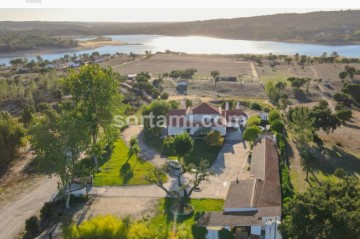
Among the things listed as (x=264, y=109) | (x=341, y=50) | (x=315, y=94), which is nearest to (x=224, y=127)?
(x=264, y=109)

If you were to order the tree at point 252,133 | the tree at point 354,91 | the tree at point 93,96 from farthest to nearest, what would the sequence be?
1. the tree at point 354,91
2. the tree at point 252,133
3. the tree at point 93,96

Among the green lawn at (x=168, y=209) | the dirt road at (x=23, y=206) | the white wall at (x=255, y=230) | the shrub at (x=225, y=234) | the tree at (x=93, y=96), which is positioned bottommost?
the dirt road at (x=23, y=206)

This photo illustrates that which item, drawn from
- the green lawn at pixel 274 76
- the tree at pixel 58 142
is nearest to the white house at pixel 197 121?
the tree at pixel 58 142

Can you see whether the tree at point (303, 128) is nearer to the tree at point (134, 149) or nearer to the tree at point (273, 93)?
the tree at point (134, 149)

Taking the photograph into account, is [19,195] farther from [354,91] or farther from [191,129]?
[354,91]

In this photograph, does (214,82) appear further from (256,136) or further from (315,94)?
(256,136)

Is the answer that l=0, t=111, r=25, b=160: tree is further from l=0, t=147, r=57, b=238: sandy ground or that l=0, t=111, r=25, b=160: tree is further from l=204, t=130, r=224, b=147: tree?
l=204, t=130, r=224, b=147: tree
